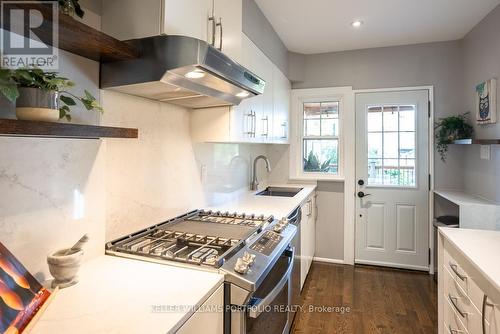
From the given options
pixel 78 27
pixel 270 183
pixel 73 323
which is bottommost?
pixel 73 323

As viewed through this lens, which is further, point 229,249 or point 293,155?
point 293,155

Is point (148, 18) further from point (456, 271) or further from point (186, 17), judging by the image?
point (456, 271)

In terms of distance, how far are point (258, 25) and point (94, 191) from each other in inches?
76.9

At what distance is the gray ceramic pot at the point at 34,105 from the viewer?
84 cm

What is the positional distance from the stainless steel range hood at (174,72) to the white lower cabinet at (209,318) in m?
0.85

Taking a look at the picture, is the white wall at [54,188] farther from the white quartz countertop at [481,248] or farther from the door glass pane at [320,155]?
the door glass pane at [320,155]

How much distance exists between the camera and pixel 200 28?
1.41 m

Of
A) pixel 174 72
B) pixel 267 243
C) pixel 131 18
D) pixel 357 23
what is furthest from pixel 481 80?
pixel 131 18

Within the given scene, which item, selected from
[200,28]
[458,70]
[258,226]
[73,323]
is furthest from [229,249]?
[458,70]

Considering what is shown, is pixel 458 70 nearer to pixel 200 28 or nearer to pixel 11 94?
pixel 200 28

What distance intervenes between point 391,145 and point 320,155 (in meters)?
0.80

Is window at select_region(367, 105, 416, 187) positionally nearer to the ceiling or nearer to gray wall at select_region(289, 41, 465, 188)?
gray wall at select_region(289, 41, 465, 188)

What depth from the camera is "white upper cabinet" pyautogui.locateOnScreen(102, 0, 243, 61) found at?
1.18 m

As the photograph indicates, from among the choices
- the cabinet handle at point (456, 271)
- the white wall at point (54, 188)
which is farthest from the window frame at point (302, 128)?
the white wall at point (54, 188)
